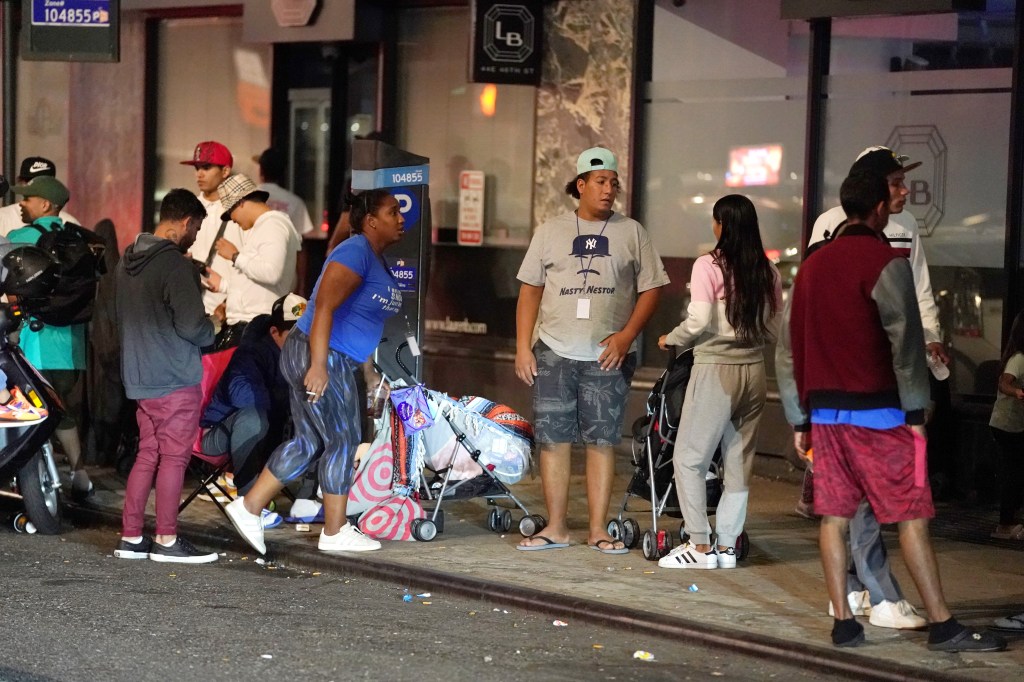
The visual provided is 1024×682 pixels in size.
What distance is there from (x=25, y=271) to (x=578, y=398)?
3.24 metres

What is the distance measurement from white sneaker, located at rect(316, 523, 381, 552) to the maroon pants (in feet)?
2.66

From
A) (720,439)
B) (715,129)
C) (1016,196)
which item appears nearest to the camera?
(720,439)

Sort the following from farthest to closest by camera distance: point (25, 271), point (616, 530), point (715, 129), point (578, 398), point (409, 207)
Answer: point (715, 129)
point (409, 207)
point (25, 271)
point (616, 530)
point (578, 398)

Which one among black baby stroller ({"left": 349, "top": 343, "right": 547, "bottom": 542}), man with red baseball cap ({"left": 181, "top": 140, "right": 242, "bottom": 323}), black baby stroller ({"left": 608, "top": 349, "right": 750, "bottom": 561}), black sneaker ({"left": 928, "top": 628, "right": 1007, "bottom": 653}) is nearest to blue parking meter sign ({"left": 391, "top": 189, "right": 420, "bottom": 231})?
man with red baseball cap ({"left": 181, "top": 140, "right": 242, "bottom": 323})

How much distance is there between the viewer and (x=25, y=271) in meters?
9.23

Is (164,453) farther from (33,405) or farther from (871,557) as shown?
(871,557)

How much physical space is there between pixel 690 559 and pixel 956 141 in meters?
4.48

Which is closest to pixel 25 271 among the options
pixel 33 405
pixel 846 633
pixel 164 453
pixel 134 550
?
pixel 33 405

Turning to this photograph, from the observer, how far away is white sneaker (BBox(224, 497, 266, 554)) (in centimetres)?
850

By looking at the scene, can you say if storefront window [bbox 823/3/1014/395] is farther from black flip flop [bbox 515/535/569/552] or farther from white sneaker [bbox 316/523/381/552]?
white sneaker [bbox 316/523/381/552]

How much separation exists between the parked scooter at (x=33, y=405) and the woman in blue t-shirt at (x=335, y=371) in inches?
51.7

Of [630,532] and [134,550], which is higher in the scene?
[630,532]

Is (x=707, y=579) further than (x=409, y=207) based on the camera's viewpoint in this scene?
No

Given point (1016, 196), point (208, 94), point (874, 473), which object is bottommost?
point (874, 473)
